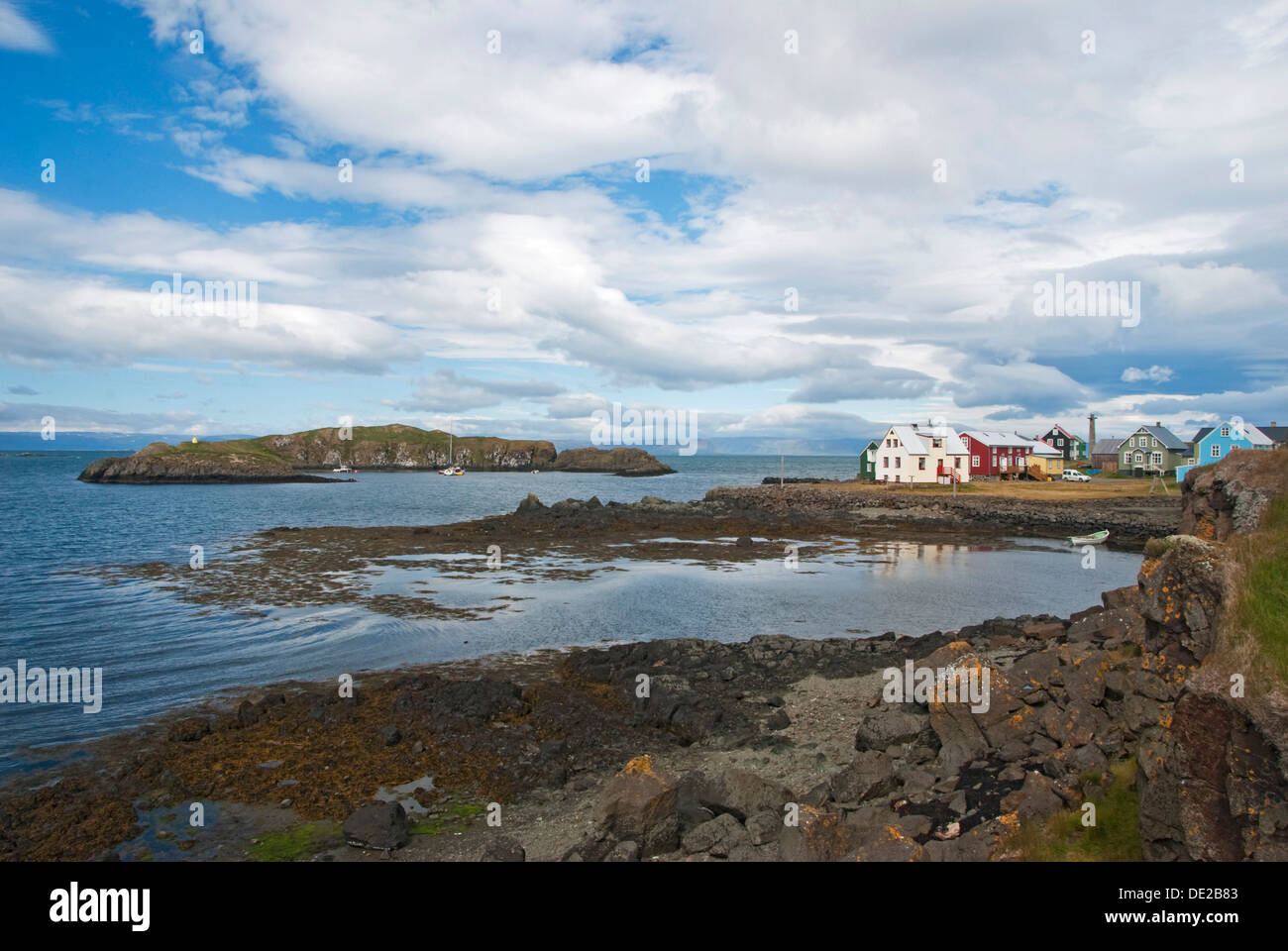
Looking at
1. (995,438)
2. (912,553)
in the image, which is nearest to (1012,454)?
(995,438)

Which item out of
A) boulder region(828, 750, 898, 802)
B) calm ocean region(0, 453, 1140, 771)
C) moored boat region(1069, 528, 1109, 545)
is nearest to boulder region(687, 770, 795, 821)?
boulder region(828, 750, 898, 802)

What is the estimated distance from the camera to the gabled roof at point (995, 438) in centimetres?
9975

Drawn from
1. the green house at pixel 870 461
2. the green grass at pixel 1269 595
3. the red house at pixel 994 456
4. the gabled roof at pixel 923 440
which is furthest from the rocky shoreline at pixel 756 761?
the red house at pixel 994 456

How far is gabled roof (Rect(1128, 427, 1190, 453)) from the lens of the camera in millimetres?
102750

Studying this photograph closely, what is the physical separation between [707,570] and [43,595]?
29215mm

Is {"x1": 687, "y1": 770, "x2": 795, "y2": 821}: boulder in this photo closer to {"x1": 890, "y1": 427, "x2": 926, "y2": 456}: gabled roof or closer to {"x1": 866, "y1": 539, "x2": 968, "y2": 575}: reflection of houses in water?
{"x1": 866, "y1": 539, "x2": 968, "y2": 575}: reflection of houses in water

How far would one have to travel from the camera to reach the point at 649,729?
16.6 metres

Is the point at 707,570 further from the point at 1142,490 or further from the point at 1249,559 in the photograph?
the point at 1142,490

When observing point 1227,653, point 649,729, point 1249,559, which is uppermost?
point 1249,559

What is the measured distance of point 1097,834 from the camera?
27.6 ft

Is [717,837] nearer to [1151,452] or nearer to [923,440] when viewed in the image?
[923,440]

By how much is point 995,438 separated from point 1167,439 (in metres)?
24.2
